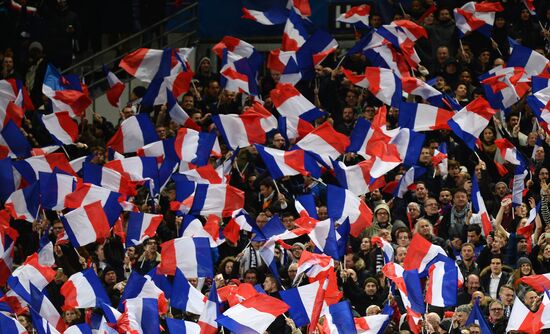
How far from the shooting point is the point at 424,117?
2645 cm

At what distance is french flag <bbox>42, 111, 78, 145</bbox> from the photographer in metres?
27.0

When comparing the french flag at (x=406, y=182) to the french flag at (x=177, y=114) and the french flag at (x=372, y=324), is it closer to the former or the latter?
the french flag at (x=177, y=114)

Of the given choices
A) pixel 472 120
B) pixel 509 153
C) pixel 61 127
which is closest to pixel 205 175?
pixel 61 127

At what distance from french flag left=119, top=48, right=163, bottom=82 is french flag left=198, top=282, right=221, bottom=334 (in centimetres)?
855

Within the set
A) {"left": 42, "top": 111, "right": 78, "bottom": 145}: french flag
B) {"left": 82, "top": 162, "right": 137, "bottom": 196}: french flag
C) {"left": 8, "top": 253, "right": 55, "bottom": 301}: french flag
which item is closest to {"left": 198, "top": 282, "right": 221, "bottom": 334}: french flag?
{"left": 8, "top": 253, "right": 55, "bottom": 301}: french flag

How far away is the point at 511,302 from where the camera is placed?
71.6ft

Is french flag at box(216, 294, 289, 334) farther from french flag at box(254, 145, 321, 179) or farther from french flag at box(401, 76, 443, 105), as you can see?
french flag at box(401, 76, 443, 105)

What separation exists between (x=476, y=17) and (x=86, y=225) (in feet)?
23.6

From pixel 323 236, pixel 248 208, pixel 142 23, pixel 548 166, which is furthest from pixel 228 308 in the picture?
pixel 142 23

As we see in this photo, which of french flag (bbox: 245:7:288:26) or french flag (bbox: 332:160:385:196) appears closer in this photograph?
french flag (bbox: 332:160:385:196)

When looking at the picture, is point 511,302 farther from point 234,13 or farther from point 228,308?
point 234,13

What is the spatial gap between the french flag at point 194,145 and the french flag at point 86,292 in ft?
12.9

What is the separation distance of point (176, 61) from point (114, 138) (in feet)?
6.79

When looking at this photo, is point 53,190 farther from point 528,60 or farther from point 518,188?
point 528,60
